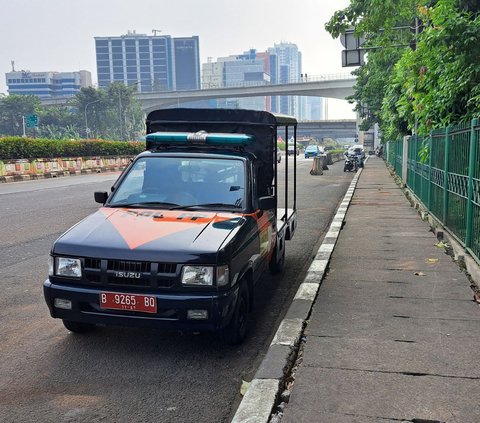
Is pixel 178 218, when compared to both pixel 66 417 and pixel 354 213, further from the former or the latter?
pixel 354 213

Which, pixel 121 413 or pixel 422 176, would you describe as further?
pixel 422 176

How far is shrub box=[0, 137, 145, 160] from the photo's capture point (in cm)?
2778

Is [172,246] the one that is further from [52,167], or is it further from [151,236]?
[52,167]

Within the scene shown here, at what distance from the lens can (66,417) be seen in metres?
3.33

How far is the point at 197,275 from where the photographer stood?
156 inches

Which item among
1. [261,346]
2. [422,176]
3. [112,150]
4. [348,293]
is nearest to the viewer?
[261,346]

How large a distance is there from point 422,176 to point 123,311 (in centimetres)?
1021

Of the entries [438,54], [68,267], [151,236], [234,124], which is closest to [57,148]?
[438,54]

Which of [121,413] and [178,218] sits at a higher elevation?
[178,218]

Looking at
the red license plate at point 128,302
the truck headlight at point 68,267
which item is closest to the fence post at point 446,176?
the red license plate at point 128,302

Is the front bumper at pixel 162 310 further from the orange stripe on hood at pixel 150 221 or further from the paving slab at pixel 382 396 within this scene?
the paving slab at pixel 382 396

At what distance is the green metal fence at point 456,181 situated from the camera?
668 cm

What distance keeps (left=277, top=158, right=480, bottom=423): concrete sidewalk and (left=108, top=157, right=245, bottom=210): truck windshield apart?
153 centimetres

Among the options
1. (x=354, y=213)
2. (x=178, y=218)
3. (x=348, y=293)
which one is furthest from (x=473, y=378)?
(x=354, y=213)
